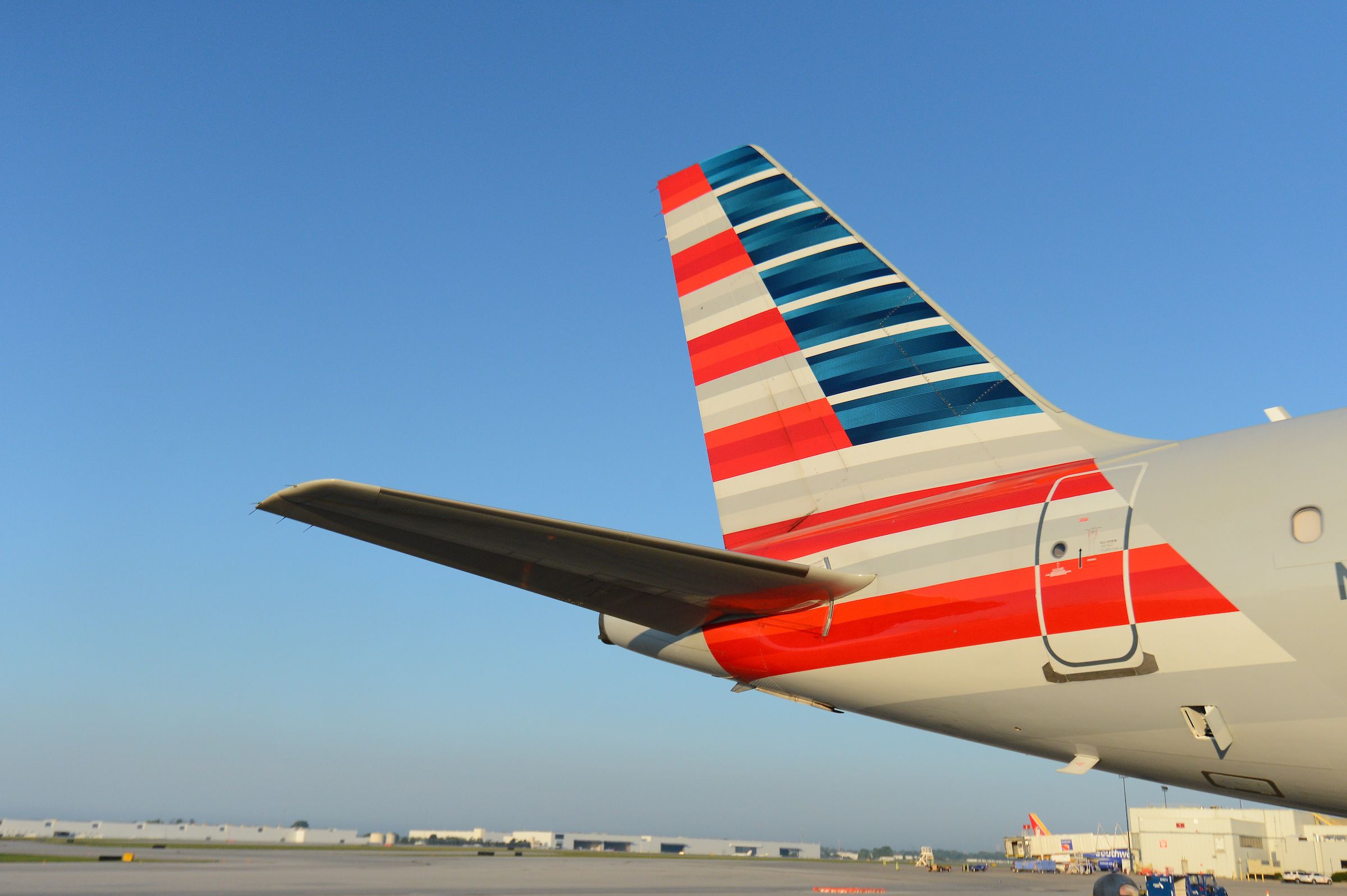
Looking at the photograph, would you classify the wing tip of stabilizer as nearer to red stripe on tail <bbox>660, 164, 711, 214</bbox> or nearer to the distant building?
red stripe on tail <bbox>660, 164, 711, 214</bbox>

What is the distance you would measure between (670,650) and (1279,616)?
427 centimetres

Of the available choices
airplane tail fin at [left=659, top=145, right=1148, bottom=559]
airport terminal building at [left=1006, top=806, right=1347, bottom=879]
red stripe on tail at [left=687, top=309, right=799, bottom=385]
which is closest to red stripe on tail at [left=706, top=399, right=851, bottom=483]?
airplane tail fin at [left=659, top=145, right=1148, bottom=559]

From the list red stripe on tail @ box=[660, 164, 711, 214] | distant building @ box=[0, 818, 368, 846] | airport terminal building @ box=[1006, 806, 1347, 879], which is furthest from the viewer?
distant building @ box=[0, 818, 368, 846]

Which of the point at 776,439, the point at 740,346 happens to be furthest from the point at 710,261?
the point at 776,439

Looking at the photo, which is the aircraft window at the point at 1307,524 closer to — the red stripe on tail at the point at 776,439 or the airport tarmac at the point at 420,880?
the red stripe on tail at the point at 776,439

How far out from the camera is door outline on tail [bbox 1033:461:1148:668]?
15.9ft

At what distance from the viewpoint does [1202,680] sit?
4.67 metres

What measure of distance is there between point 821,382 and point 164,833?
104474 mm

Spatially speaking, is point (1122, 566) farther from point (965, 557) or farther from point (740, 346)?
point (740, 346)

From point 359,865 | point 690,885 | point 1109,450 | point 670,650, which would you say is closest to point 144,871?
point 359,865

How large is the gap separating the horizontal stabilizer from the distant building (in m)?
89.3

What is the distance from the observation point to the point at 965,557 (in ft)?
18.7

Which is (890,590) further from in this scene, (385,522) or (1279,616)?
(385,522)

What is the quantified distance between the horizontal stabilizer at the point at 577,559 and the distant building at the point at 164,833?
89320 mm
